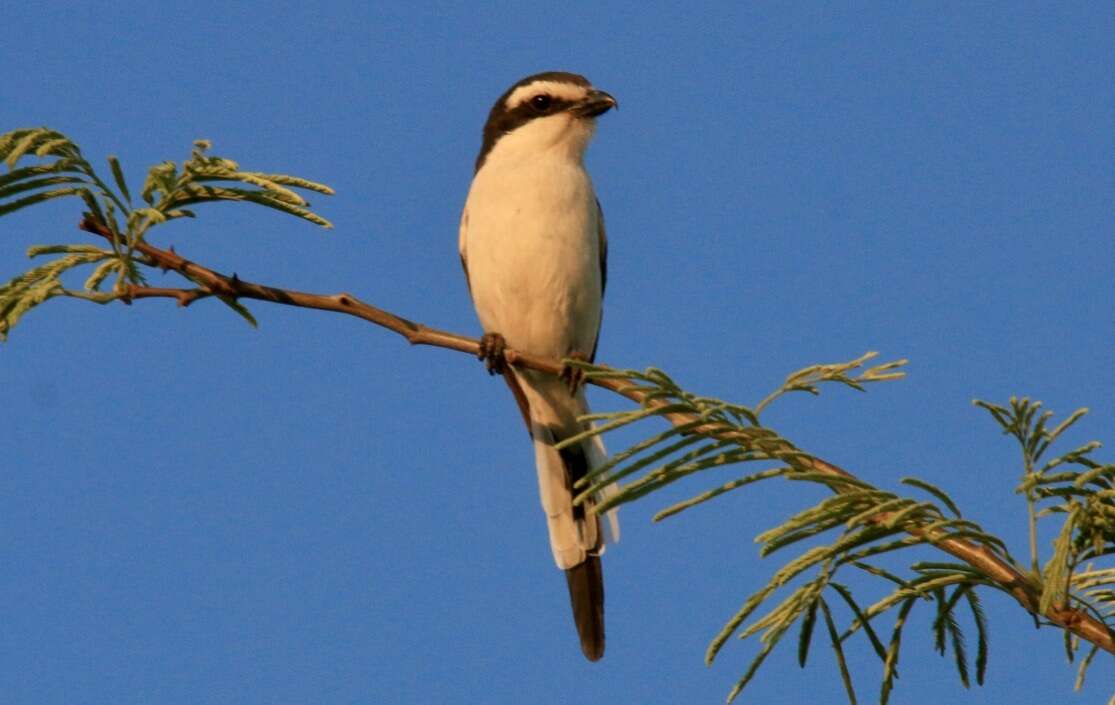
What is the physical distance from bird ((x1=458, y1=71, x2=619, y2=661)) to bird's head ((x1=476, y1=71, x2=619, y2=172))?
11mm

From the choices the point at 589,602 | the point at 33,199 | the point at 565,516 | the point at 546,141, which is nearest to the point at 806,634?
the point at 33,199

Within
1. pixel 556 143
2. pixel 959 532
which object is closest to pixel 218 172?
pixel 959 532

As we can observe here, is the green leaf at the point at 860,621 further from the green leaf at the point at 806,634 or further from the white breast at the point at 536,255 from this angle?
the white breast at the point at 536,255

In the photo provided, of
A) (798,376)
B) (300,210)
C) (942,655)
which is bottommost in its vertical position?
(942,655)

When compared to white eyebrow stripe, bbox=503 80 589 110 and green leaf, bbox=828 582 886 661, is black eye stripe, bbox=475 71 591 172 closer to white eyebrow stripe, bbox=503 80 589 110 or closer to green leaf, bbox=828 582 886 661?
white eyebrow stripe, bbox=503 80 589 110

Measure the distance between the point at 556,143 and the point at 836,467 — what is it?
5317 mm

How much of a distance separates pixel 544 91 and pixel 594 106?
1.09 feet

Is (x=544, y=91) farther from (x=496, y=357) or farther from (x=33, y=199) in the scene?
(x=33, y=199)

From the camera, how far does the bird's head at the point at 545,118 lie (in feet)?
24.6

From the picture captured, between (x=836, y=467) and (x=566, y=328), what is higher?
(x=566, y=328)

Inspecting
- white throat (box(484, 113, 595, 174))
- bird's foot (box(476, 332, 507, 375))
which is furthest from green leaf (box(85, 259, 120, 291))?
white throat (box(484, 113, 595, 174))

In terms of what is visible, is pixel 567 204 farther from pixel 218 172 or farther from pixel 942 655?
pixel 942 655

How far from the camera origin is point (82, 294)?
313cm

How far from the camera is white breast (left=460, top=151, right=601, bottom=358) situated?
6.79m
